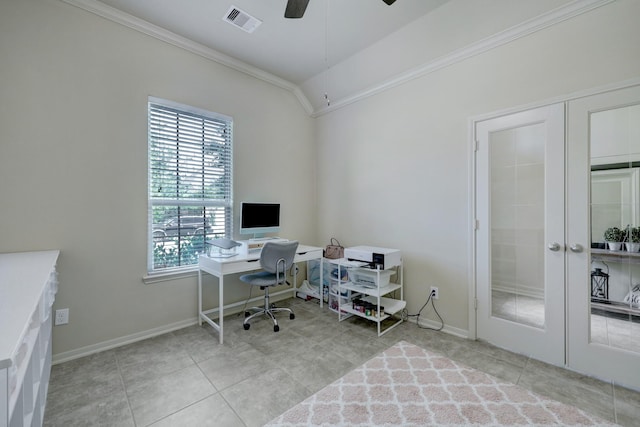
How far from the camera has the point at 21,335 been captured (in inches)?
31.2

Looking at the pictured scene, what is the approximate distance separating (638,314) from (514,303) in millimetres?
715

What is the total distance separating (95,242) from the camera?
94.6 inches

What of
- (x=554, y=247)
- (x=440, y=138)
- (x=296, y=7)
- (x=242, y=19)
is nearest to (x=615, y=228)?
(x=554, y=247)

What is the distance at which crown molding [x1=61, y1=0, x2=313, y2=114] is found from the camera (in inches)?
92.6

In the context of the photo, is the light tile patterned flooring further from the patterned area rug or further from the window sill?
the window sill

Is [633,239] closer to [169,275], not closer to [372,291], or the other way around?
[372,291]

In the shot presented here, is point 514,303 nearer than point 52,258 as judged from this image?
No

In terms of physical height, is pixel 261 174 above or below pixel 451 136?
below

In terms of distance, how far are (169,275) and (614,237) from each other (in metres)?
3.72

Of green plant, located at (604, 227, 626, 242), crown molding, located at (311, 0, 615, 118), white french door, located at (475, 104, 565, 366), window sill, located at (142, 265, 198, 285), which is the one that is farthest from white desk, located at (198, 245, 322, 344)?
green plant, located at (604, 227, 626, 242)

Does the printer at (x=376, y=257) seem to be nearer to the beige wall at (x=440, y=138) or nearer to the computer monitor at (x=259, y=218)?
the beige wall at (x=440, y=138)

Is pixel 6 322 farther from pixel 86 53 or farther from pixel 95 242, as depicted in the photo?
pixel 86 53

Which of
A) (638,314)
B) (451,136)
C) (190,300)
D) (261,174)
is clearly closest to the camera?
(638,314)

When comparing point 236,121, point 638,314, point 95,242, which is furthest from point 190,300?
point 638,314
